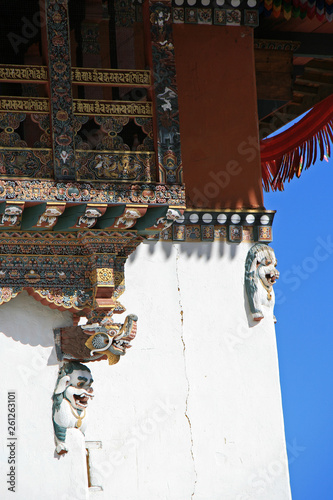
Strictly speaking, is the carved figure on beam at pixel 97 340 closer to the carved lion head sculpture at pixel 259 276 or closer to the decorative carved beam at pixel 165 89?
the decorative carved beam at pixel 165 89

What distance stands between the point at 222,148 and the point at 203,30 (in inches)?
30.1

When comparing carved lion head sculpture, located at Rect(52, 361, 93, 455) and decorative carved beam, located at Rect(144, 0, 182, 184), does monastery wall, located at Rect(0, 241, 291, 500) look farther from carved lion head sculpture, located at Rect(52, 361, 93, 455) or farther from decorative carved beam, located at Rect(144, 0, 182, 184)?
decorative carved beam, located at Rect(144, 0, 182, 184)

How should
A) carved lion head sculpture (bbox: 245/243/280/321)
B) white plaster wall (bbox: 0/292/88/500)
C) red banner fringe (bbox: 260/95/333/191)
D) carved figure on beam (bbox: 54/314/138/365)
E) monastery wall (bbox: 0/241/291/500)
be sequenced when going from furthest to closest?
red banner fringe (bbox: 260/95/333/191), carved lion head sculpture (bbox: 245/243/280/321), monastery wall (bbox: 0/241/291/500), carved figure on beam (bbox: 54/314/138/365), white plaster wall (bbox: 0/292/88/500)

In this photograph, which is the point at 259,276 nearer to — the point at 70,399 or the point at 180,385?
the point at 180,385

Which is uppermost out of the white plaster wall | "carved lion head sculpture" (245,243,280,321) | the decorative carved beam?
the decorative carved beam

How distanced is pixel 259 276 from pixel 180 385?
2.78 feet

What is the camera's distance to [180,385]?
664cm

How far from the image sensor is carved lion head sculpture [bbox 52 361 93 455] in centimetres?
600

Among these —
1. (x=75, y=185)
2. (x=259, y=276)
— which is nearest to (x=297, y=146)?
(x=259, y=276)

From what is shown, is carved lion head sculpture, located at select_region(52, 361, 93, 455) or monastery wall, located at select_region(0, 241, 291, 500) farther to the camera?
monastery wall, located at select_region(0, 241, 291, 500)

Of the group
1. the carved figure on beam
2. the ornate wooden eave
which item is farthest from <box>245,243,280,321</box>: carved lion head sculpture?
the carved figure on beam

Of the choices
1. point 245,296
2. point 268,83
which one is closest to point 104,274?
point 245,296

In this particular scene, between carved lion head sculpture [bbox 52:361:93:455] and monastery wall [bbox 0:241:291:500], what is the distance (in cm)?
5

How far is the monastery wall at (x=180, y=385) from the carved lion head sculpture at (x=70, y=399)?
48 mm
